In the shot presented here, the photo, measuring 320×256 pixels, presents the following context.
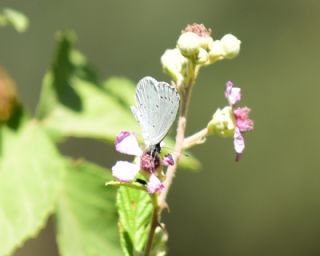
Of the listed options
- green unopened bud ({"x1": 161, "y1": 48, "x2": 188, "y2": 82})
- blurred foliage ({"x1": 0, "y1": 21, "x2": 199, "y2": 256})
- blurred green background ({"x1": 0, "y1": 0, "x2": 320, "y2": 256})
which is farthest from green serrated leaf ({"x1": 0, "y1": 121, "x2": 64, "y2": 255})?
blurred green background ({"x1": 0, "y1": 0, "x2": 320, "y2": 256})

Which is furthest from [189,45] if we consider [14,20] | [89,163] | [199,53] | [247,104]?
[247,104]

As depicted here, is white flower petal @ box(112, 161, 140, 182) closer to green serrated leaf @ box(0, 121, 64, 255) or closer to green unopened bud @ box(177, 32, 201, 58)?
green unopened bud @ box(177, 32, 201, 58)

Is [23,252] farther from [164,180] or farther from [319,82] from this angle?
[164,180]

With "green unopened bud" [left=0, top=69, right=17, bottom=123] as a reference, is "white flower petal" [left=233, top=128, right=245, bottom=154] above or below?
below

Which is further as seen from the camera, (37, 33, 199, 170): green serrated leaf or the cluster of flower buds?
(37, 33, 199, 170): green serrated leaf

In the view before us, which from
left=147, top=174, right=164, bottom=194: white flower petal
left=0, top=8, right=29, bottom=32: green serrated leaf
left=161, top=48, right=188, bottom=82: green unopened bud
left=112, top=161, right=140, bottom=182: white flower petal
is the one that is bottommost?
left=147, top=174, right=164, bottom=194: white flower petal

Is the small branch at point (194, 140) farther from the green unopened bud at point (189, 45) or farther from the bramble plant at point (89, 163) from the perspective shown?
the green unopened bud at point (189, 45)

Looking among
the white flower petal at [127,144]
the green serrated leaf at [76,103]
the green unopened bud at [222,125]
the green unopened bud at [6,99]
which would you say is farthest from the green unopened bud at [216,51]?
the green unopened bud at [6,99]
